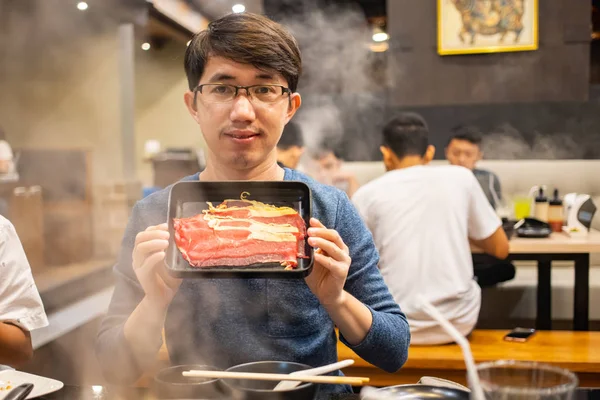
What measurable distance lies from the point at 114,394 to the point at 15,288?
0.68 metres

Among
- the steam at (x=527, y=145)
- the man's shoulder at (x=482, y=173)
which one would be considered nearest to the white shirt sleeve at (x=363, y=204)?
the man's shoulder at (x=482, y=173)

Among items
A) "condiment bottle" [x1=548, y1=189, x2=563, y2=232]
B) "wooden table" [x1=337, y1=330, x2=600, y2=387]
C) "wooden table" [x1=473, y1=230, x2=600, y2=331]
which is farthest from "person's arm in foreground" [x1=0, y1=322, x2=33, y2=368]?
"condiment bottle" [x1=548, y1=189, x2=563, y2=232]

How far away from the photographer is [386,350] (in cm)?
134

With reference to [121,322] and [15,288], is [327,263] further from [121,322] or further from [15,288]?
[15,288]

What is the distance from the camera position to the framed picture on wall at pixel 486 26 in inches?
169

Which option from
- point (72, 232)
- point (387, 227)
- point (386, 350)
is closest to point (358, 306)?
point (386, 350)

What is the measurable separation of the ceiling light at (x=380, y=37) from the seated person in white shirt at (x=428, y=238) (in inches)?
73.3

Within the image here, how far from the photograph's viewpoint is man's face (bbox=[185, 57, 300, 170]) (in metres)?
1.28

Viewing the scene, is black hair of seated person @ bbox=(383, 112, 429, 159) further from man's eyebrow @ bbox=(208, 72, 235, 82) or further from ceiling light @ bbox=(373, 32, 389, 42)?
man's eyebrow @ bbox=(208, 72, 235, 82)

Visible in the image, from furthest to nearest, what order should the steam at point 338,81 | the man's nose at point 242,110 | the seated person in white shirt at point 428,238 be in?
the steam at point 338,81, the seated person in white shirt at point 428,238, the man's nose at point 242,110

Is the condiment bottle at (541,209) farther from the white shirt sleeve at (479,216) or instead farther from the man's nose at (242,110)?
the man's nose at (242,110)

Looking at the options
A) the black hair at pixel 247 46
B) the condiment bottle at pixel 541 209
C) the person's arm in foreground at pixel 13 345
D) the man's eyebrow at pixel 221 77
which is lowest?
the person's arm in foreground at pixel 13 345

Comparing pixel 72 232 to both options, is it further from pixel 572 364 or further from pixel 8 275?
pixel 572 364

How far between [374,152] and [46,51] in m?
4.40
